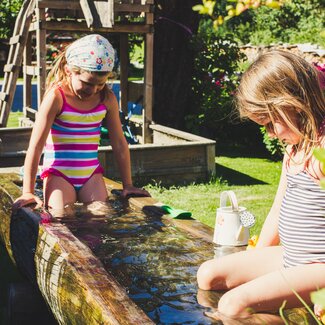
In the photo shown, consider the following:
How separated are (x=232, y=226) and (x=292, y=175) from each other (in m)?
0.88

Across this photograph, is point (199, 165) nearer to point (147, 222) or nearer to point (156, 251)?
point (147, 222)

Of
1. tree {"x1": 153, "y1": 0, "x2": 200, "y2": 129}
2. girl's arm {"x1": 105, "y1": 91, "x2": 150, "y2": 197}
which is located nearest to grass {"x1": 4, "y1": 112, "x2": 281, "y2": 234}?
girl's arm {"x1": 105, "y1": 91, "x2": 150, "y2": 197}

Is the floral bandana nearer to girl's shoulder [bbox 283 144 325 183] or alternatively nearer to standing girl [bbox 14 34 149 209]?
standing girl [bbox 14 34 149 209]

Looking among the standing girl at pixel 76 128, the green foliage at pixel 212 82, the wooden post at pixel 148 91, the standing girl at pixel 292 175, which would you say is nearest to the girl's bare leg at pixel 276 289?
the standing girl at pixel 292 175

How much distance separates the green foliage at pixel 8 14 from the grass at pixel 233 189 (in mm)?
14062

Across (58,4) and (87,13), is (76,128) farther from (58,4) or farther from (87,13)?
(58,4)

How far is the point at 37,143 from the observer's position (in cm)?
434

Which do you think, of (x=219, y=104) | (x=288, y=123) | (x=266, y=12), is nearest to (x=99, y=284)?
(x=288, y=123)

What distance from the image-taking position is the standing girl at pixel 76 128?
439cm

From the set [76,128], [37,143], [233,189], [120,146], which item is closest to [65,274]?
[37,143]

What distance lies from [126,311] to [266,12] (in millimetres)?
31112

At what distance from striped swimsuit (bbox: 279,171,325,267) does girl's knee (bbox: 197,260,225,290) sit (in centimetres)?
33

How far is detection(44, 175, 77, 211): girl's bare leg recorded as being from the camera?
454cm

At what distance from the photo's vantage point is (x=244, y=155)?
32.0 feet
